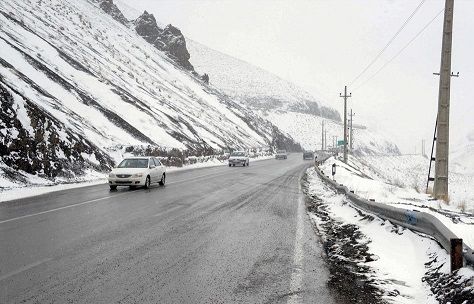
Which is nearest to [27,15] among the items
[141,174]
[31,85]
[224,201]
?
[31,85]

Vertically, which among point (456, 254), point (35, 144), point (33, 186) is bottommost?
point (33, 186)

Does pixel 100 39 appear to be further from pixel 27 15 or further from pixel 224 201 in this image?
pixel 224 201

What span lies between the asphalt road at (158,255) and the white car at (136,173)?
5460 mm

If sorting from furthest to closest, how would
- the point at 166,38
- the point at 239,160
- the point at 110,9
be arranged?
the point at 166,38 < the point at 110,9 < the point at 239,160

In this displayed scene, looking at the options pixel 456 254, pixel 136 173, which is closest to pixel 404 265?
pixel 456 254

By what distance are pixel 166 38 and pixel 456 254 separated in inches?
4072

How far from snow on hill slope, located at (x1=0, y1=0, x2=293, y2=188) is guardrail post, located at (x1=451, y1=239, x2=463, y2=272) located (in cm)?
1850

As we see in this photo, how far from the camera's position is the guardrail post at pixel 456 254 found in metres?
5.25

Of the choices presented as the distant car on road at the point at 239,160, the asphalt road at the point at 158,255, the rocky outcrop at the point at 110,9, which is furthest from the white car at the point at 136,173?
the rocky outcrop at the point at 110,9

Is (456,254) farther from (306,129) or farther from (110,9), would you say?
(306,129)

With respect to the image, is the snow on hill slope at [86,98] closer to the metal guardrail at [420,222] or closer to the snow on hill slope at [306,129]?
the metal guardrail at [420,222]

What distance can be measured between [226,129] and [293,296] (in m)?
68.9

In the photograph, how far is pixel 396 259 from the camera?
6.79 meters

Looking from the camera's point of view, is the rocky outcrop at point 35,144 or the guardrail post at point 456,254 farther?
the rocky outcrop at point 35,144
